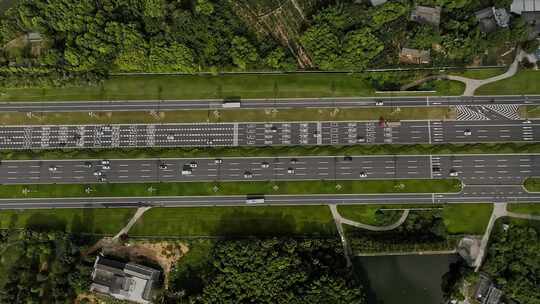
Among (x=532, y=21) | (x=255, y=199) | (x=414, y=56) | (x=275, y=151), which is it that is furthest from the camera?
(x=414, y=56)

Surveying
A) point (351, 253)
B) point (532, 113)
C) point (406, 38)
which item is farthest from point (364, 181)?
point (532, 113)

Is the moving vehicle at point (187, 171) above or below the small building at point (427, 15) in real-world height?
below

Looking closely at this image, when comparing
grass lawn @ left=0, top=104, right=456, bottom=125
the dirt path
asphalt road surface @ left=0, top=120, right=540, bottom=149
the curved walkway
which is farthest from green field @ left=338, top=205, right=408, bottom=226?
the dirt path

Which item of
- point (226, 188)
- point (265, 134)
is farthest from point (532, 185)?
point (226, 188)

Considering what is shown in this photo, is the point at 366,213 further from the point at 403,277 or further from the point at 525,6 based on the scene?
the point at 525,6

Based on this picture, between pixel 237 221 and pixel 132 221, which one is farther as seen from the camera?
pixel 132 221

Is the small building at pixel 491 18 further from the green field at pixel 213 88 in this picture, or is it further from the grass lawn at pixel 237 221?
the grass lawn at pixel 237 221

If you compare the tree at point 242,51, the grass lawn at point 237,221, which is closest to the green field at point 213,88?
the tree at point 242,51
